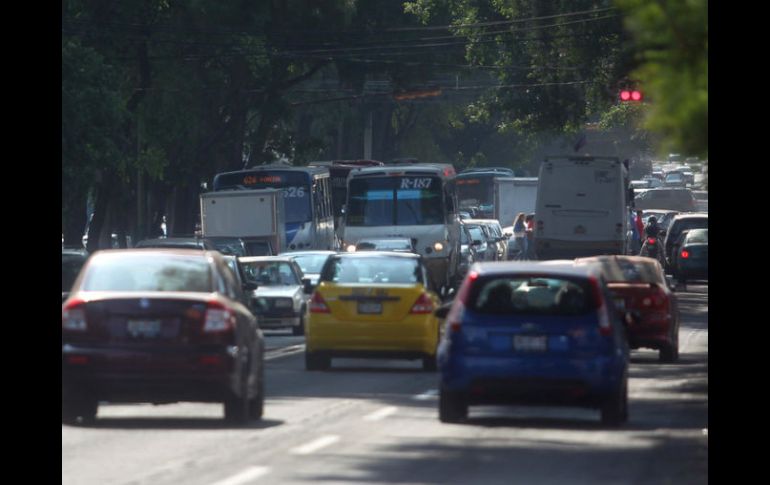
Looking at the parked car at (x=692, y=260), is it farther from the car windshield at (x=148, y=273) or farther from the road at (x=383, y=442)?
the car windshield at (x=148, y=273)

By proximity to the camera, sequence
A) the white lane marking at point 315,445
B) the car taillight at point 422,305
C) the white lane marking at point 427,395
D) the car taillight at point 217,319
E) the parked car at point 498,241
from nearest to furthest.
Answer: the white lane marking at point 315,445 → the car taillight at point 217,319 → the white lane marking at point 427,395 → the car taillight at point 422,305 → the parked car at point 498,241

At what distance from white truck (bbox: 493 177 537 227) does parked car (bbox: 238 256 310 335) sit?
44718 mm

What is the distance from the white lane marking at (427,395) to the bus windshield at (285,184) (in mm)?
30285

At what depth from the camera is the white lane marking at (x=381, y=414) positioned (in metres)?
16.8

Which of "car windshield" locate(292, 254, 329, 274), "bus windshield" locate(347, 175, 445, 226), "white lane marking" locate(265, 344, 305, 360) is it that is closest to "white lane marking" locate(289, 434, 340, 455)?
"white lane marking" locate(265, 344, 305, 360)

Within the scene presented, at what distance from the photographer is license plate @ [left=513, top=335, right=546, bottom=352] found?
15.8m

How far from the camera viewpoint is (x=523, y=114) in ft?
168

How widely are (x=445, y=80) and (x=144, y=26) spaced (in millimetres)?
36024

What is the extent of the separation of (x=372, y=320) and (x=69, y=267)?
12.6 ft

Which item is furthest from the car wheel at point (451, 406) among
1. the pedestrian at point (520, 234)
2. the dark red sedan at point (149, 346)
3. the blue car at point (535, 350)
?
the pedestrian at point (520, 234)

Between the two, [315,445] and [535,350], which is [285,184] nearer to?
[535,350]

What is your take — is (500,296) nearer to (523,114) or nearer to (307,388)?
(307,388)

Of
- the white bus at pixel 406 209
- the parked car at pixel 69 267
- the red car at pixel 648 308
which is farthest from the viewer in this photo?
the white bus at pixel 406 209
